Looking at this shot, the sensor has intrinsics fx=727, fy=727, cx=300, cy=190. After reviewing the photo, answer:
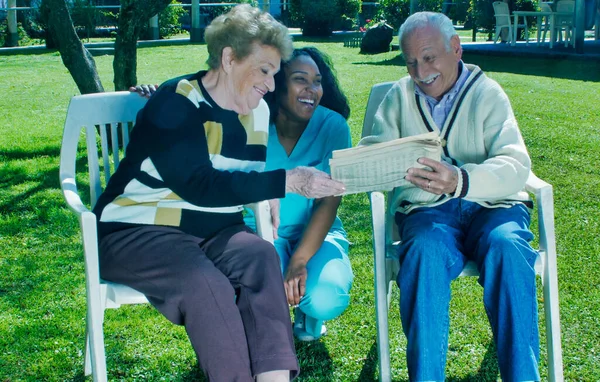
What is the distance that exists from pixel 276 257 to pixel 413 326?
55 centimetres

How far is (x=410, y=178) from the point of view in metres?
2.67

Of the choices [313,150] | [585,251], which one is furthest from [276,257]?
[585,251]

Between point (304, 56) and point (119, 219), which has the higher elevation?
point (304, 56)

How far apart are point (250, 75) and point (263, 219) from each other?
1.81ft

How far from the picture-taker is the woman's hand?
2.62m

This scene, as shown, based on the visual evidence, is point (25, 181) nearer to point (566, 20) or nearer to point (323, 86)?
point (323, 86)

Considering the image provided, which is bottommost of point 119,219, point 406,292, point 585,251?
point 585,251

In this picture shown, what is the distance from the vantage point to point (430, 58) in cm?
302

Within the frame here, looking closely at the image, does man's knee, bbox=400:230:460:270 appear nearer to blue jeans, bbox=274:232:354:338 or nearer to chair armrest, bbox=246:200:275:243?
blue jeans, bbox=274:232:354:338

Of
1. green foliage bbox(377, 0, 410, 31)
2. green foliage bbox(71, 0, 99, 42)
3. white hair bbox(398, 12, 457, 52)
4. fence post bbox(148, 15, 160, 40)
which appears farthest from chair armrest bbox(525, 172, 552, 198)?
fence post bbox(148, 15, 160, 40)

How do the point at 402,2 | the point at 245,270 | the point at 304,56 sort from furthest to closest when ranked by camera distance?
the point at 402,2 < the point at 304,56 < the point at 245,270

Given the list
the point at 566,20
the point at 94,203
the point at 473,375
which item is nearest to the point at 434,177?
the point at 473,375

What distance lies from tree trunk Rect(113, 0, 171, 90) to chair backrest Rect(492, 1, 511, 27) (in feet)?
43.1

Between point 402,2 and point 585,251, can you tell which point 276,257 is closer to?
point 585,251
